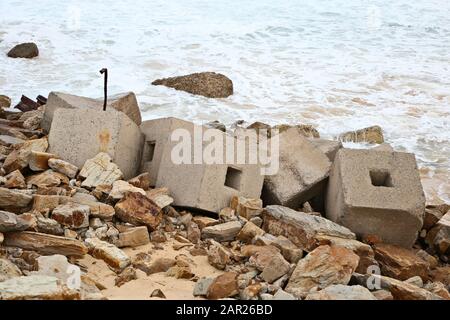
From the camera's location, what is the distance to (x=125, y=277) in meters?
3.07

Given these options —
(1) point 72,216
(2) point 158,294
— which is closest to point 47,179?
(1) point 72,216

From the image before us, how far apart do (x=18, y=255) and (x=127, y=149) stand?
5.55ft

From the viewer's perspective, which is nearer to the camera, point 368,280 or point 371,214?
point 368,280

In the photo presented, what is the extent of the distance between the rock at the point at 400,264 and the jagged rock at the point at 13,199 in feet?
8.61

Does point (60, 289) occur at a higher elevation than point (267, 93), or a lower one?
higher

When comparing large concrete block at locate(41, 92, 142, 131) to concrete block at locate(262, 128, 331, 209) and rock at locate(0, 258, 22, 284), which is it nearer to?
concrete block at locate(262, 128, 331, 209)

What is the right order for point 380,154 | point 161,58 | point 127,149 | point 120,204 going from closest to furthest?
point 120,204 < point 380,154 < point 127,149 < point 161,58

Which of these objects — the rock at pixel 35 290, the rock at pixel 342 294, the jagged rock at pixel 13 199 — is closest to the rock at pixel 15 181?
the jagged rock at pixel 13 199

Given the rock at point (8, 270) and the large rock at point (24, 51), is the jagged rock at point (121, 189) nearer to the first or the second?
the rock at point (8, 270)

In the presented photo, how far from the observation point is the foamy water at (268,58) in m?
9.14
